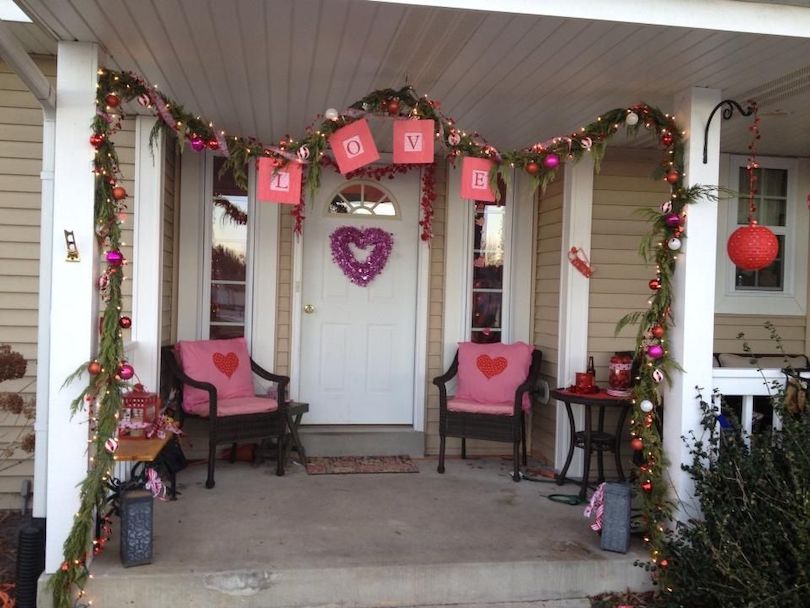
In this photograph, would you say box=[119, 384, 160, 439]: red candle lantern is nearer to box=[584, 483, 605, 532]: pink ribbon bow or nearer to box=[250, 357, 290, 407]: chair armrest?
box=[250, 357, 290, 407]: chair armrest

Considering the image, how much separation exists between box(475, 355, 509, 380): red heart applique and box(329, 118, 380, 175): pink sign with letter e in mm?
2106

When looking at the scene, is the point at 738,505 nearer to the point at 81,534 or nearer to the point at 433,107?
the point at 433,107

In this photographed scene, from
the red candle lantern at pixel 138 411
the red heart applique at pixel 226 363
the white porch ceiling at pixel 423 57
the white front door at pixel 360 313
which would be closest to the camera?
the white porch ceiling at pixel 423 57

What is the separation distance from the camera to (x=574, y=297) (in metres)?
4.89

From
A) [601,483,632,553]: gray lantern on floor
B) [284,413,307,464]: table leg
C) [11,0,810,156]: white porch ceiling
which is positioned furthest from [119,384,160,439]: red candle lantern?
[601,483,632,553]: gray lantern on floor

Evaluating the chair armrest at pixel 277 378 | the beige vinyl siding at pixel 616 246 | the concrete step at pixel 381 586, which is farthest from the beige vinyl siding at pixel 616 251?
the chair armrest at pixel 277 378

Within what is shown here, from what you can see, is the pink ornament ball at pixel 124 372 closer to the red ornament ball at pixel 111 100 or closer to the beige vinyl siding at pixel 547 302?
the red ornament ball at pixel 111 100

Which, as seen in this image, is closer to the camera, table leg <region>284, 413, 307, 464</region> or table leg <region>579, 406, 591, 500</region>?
table leg <region>579, 406, 591, 500</region>

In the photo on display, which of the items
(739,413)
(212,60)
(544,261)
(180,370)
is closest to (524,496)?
(739,413)

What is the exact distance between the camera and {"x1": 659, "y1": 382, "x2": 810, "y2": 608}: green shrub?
2715mm

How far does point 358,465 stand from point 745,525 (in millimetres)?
2622

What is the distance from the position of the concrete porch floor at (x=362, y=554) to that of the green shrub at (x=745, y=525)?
320 mm

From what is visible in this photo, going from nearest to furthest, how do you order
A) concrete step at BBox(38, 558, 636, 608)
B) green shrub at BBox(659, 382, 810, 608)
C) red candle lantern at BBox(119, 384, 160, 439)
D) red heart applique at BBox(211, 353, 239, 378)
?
green shrub at BBox(659, 382, 810, 608), concrete step at BBox(38, 558, 636, 608), red candle lantern at BBox(119, 384, 160, 439), red heart applique at BBox(211, 353, 239, 378)

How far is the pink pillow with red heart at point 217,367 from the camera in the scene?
466 centimetres
